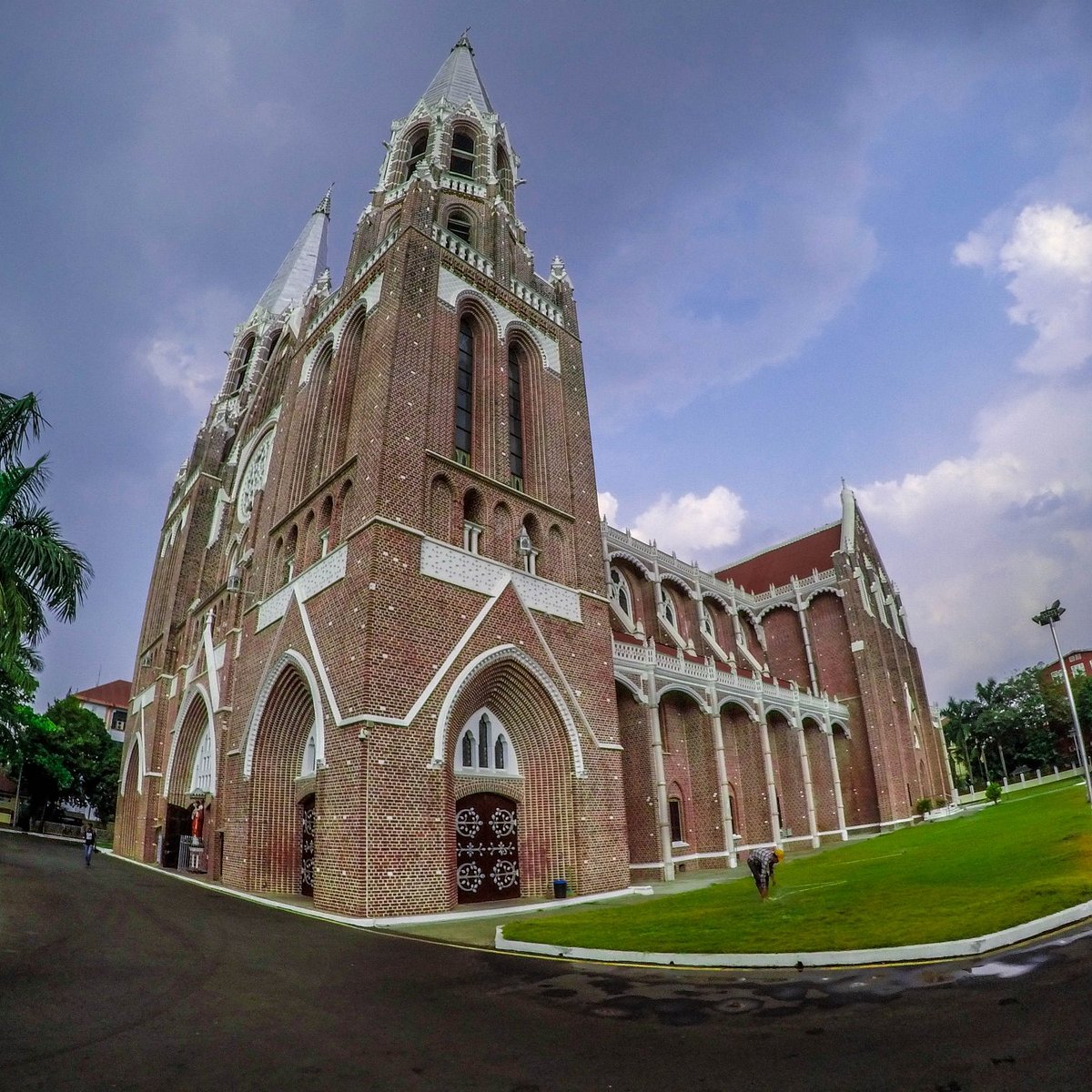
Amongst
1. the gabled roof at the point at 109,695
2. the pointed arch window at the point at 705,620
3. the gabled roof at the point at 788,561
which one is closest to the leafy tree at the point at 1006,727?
the gabled roof at the point at 788,561

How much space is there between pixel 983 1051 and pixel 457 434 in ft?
61.3

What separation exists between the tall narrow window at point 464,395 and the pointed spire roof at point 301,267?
22.5 metres

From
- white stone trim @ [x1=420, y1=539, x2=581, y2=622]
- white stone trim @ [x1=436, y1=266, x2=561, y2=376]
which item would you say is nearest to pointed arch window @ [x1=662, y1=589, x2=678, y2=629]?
white stone trim @ [x1=436, y1=266, x2=561, y2=376]

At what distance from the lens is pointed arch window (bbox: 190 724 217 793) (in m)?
24.3

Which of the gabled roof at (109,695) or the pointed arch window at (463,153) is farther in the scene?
the gabled roof at (109,695)

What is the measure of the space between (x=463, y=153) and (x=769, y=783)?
2988cm

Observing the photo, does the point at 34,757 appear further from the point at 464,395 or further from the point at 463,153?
the point at 463,153

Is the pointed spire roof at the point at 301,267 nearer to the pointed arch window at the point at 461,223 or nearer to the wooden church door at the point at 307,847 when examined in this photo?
the pointed arch window at the point at 461,223

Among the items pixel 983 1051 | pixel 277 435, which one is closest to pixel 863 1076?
pixel 983 1051

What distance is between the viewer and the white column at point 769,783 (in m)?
29.0

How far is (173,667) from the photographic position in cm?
3038

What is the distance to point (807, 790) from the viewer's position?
32.5 meters

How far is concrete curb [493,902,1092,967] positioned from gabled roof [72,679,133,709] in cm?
7104

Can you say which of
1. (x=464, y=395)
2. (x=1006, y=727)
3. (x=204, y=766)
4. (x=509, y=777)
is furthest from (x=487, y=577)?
(x=1006, y=727)
